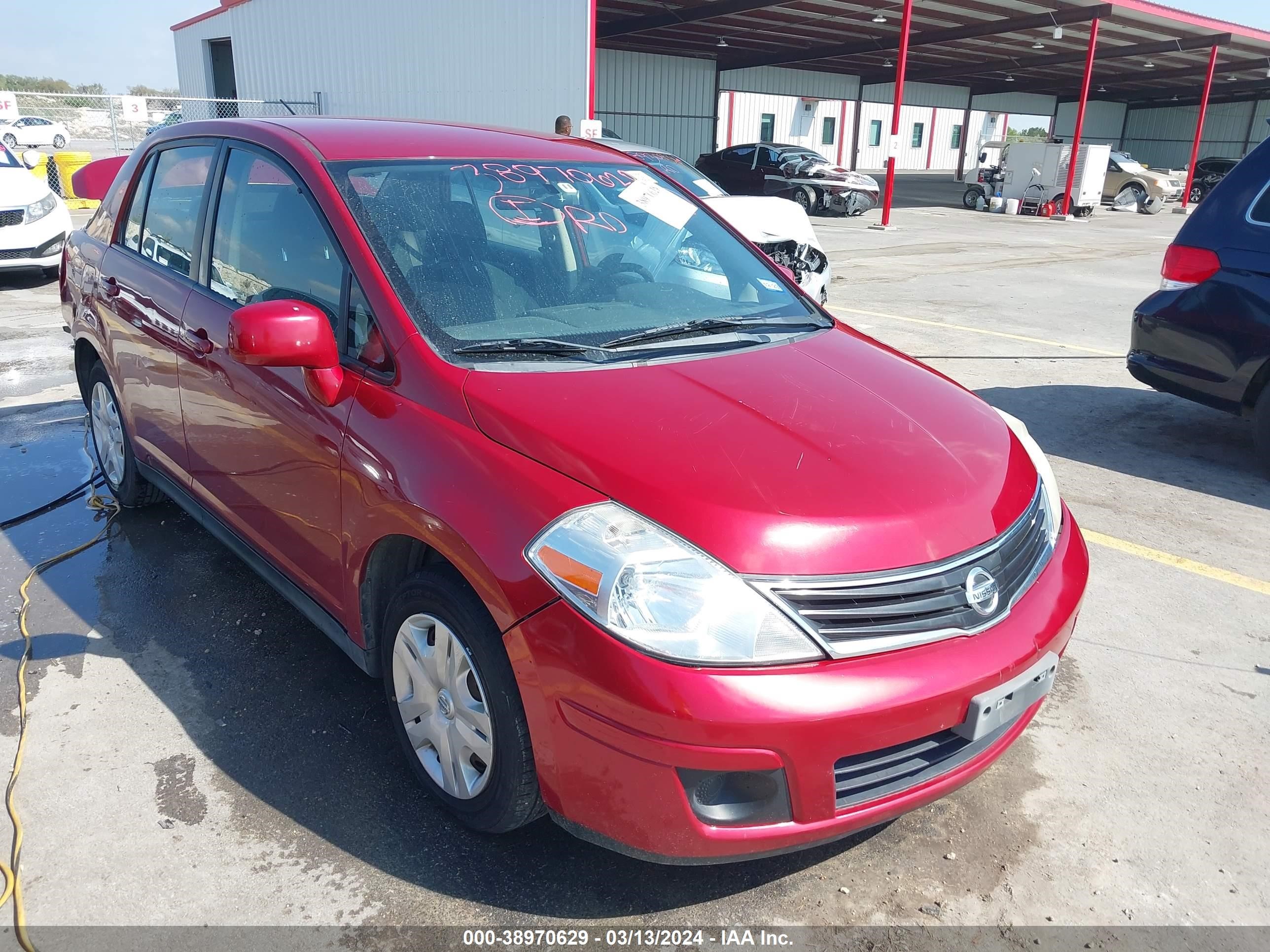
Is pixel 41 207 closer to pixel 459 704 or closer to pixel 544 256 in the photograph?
pixel 544 256

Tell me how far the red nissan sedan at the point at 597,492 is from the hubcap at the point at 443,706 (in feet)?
0.04

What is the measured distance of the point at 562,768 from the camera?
2.06m

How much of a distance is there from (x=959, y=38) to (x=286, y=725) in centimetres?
3069

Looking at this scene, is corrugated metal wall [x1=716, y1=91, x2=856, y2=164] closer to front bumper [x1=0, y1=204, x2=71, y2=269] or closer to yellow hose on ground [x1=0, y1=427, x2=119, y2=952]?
front bumper [x1=0, y1=204, x2=71, y2=269]

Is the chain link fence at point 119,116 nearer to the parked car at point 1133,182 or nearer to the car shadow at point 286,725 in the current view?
the car shadow at point 286,725

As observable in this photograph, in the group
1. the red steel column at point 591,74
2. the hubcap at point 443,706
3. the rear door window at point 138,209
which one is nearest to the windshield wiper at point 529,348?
the hubcap at point 443,706

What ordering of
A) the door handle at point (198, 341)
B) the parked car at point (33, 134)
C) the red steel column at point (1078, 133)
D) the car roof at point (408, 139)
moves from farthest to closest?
1. the parked car at point (33, 134)
2. the red steel column at point (1078, 133)
3. the door handle at point (198, 341)
4. the car roof at point (408, 139)

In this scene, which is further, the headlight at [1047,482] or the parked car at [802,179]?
the parked car at [802,179]

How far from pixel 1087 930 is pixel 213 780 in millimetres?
2279

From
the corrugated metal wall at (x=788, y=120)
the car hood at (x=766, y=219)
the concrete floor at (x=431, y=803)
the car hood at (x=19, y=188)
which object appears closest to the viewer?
the concrete floor at (x=431, y=803)

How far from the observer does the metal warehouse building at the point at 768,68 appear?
19.8 m

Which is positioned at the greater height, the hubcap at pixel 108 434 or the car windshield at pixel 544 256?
the car windshield at pixel 544 256

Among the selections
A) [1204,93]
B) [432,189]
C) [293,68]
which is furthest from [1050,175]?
[432,189]

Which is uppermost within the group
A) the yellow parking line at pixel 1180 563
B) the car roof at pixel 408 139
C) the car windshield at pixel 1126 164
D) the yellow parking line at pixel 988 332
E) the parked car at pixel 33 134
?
the car roof at pixel 408 139
